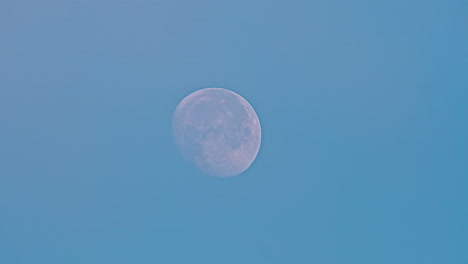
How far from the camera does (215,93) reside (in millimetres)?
12969

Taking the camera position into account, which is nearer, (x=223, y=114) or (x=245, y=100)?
(x=223, y=114)

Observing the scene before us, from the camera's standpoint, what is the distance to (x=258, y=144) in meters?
13.3

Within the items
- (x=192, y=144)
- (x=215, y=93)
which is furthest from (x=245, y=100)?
(x=192, y=144)

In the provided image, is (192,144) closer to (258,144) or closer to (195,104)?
(195,104)

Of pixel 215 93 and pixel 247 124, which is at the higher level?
pixel 215 93

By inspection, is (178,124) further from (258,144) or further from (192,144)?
(258,144)

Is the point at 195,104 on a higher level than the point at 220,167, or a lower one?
higher

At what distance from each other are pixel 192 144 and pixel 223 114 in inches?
43.6

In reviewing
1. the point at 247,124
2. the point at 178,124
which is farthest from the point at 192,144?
the point at 247,124

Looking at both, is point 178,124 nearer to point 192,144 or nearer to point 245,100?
point 192,144

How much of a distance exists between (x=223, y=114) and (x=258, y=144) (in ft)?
4.85

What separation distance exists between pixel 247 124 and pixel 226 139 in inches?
27.6

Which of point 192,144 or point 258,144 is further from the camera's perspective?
point 258,144

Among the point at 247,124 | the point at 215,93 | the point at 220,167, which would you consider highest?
the point at 215,93
